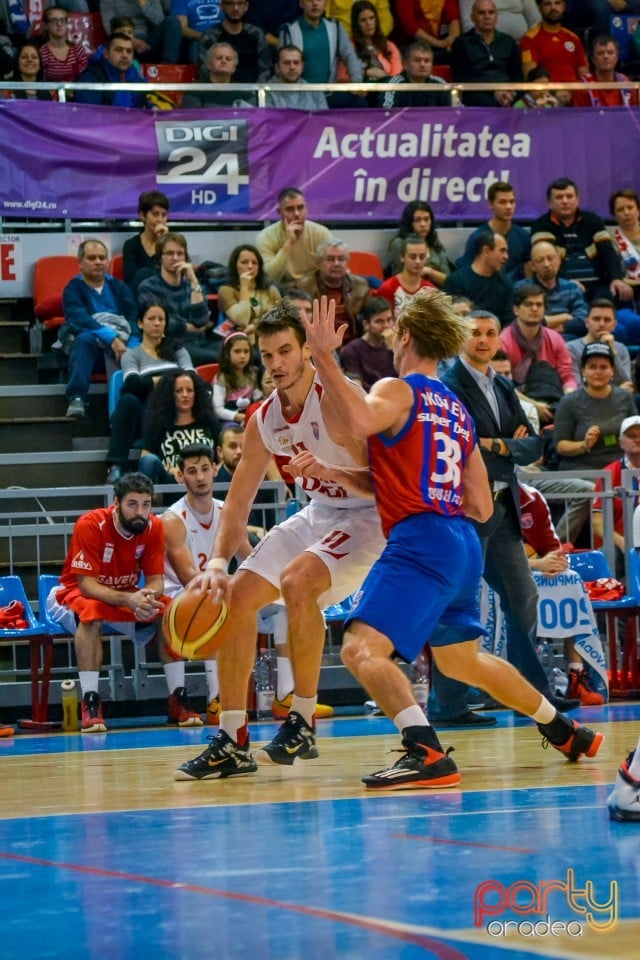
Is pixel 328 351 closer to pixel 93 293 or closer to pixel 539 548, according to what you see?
pixel 539 548

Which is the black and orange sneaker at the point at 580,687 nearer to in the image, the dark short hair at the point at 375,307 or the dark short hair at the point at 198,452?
the dark short hair at the point at 198,452

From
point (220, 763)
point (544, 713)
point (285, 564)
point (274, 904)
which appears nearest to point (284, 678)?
point (285, 564)

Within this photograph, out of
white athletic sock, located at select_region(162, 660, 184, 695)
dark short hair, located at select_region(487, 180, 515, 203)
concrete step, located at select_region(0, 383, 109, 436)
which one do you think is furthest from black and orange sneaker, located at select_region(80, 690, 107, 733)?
dark short hair, located at select_region(487, 180, 515, 203)

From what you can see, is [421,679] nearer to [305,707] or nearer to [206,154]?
[305,707]

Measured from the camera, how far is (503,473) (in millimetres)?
8383

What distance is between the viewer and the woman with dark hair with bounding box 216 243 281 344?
42.2 feet

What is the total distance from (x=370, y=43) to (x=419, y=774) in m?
11.7

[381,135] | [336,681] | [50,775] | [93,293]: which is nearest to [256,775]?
[50,775]

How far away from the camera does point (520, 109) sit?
15.2m

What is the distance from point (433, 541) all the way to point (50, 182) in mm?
9003

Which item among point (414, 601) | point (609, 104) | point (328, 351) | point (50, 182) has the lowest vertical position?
point (414, 601)

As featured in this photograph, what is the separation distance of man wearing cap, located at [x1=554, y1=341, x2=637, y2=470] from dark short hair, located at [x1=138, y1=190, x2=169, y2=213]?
3870 millimetres

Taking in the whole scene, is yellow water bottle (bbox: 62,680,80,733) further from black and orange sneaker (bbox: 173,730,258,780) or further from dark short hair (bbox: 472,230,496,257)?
dark short hair (bbox: 472,230,496,257)

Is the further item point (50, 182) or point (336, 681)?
point (50, 182)
